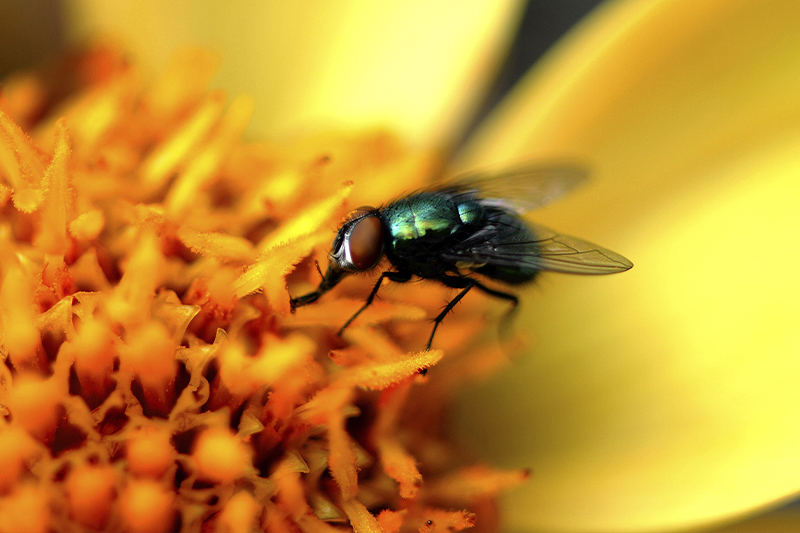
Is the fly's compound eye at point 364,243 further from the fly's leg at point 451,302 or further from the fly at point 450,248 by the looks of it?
the fly's leg at point 451,302

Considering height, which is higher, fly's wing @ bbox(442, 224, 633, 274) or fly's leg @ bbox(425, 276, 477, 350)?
fly's wing @ bbox(442, 224, 633, 274)

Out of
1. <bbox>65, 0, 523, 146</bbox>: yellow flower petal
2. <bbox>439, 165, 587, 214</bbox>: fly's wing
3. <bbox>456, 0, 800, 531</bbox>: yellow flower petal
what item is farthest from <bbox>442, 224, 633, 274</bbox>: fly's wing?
<bbox>65, 0, 523, 146</bbox>: yellow flower petal

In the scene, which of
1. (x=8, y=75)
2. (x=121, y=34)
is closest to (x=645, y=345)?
(x=121, y=34)

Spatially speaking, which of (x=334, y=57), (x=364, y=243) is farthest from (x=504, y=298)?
(x=334, y=57)

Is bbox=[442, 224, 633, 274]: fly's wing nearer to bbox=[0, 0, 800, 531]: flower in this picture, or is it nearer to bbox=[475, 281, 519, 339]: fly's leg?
bbox=[475, 281, 519, 339]: fly's leg

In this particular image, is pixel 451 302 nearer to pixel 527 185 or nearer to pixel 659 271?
pixel 527 185

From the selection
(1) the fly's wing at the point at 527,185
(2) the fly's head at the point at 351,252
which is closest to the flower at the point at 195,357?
(2) the fly's head at the point at 351,252

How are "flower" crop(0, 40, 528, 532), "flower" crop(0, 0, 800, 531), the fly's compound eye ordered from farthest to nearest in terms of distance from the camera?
1. "flower" crop(0, 0, 800, 531)
2. the fly's compound eye
3. "flower" crop(0, 40, 528, 532)
